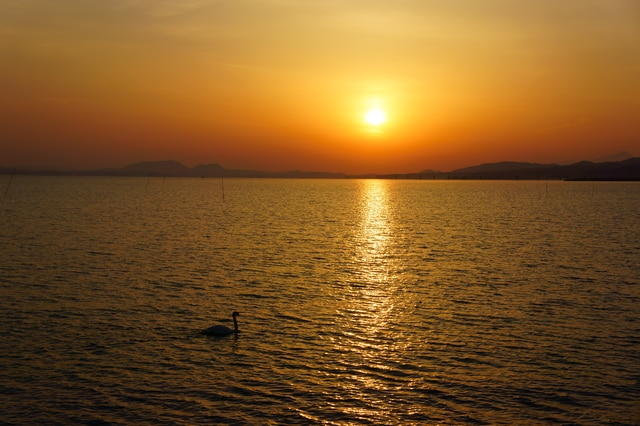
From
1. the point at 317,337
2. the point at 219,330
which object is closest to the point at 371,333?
the point at 317,337

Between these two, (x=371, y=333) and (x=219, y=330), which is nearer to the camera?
(x=219, y=330)

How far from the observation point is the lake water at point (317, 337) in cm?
2036

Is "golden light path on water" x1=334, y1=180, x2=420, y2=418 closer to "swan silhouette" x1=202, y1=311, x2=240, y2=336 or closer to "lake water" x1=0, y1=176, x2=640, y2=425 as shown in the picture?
"lake water" x1=0, y1=176, x2=640, y2=425

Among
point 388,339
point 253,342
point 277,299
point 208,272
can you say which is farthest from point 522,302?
point 208,272

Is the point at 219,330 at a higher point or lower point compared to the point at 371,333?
higher

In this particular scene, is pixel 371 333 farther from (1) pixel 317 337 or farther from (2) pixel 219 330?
(2) pixel 219 330

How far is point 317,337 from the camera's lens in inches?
1110

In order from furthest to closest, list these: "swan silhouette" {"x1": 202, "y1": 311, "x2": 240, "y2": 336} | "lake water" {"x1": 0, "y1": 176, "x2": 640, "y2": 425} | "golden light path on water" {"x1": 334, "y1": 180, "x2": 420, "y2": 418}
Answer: "swan silhouette" {"x1": 202, "y1": 311, "x2": 240, "y2": 336} < "golden light path on water" {"x1": 334, "y1": 180, "x2": 420, "y2": 418} < "lake water" {"x1": 0, "y1": 176, "x2": 640, "y2": 425}

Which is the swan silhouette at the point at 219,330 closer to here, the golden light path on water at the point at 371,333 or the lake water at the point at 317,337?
the lake water at the point at 317,337

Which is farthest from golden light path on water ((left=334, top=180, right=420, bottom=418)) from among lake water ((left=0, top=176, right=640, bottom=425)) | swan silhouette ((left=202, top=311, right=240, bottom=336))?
swan silhouette ((left=202, top=311, right=240, bottom=336))

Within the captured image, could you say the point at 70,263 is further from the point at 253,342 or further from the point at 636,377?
the point at 636,377

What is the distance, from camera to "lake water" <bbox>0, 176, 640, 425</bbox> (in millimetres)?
20359

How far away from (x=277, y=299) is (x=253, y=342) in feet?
28.9

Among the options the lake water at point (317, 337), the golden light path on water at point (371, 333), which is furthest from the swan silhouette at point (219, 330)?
the golden light path on water at point (371, 333)
